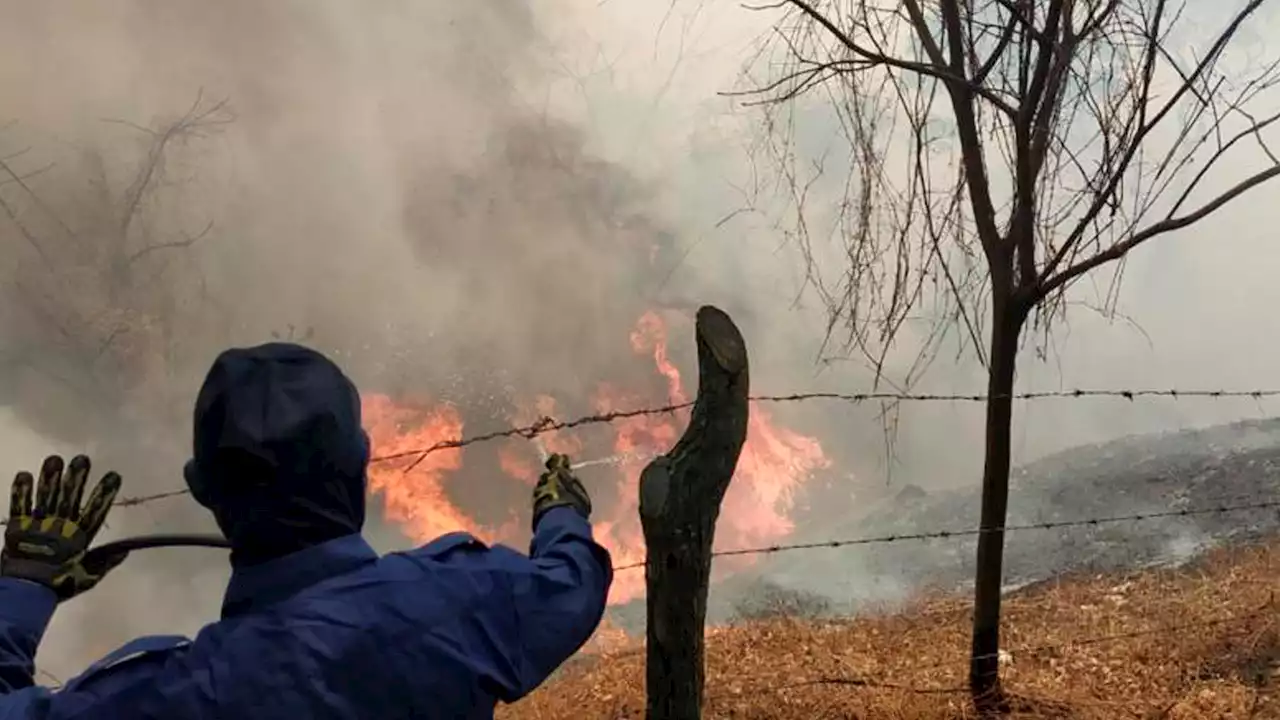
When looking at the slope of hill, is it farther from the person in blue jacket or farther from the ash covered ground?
the person in blue jacket

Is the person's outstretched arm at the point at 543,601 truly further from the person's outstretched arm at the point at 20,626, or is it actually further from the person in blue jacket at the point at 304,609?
the person's outstretched arm at the point at 20,626

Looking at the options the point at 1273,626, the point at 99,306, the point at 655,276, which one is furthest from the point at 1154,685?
the point at 99,306

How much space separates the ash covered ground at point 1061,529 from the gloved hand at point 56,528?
5311 millimetres

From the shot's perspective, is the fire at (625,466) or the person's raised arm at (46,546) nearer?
the person's raised arm at (46,546)

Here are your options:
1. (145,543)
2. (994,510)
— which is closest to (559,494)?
(145,543)

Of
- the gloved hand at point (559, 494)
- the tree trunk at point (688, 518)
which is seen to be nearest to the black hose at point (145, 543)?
the gloved hand at point (559, 494)

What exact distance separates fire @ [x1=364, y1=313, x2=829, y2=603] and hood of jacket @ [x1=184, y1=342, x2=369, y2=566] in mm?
7309

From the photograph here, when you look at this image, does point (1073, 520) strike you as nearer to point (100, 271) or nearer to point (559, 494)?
point (559, 494)

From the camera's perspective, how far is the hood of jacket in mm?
1472

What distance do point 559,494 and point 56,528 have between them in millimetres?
879

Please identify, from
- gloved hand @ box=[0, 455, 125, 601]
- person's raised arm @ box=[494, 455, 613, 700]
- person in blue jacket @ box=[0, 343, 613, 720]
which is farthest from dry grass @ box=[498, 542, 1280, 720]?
gloved hand @ box=[0, 455, 125, 601]

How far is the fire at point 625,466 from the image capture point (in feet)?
28.9

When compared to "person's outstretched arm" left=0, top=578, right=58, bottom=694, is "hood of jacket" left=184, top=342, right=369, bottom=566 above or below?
above

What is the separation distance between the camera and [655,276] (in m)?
9.28
